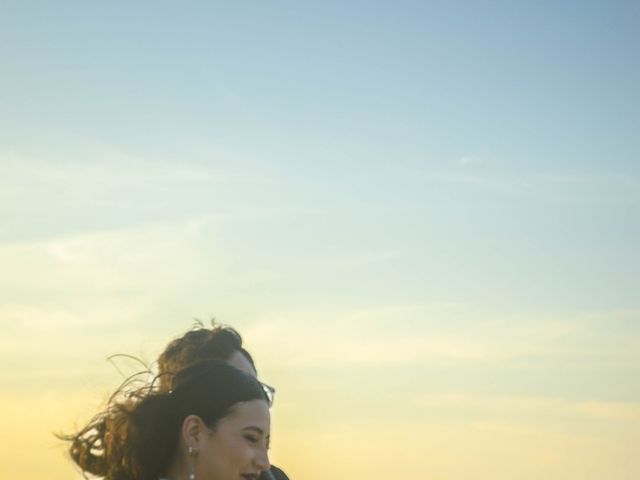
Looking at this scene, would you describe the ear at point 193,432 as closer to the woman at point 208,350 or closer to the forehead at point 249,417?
the forehead at point 249,417

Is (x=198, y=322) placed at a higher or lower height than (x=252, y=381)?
higher

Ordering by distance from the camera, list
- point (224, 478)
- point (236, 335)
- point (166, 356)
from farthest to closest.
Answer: point (236, 335)
point (166, 356)
point (224, 478)

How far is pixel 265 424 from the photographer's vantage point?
980 cm

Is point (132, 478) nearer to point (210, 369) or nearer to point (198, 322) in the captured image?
point (210, 369)

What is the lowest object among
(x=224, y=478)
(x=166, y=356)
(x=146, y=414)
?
(x=224, y=478)

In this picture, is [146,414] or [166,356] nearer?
[146,414]

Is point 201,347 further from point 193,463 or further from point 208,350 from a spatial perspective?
point 193,463

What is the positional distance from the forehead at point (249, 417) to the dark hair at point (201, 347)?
1864 mm

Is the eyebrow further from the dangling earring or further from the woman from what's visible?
the woman

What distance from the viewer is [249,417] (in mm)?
9719

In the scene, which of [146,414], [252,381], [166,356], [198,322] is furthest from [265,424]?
[198,322]

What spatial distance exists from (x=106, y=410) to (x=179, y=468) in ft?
3.18

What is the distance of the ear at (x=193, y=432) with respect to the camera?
973 centimetres

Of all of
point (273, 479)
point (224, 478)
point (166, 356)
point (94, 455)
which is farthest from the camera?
point (166, 356)
